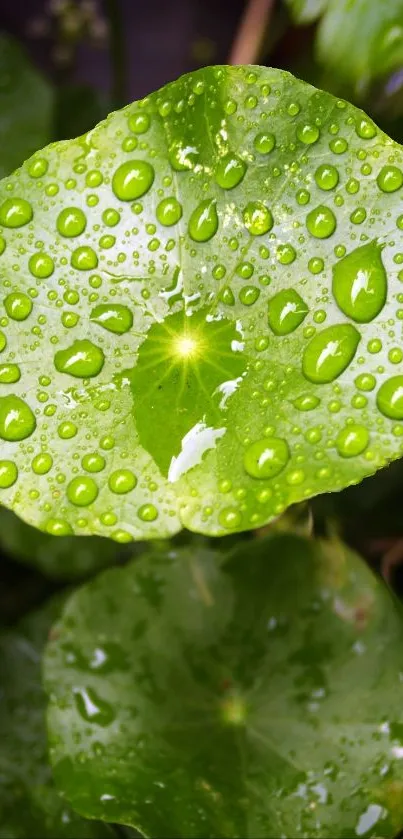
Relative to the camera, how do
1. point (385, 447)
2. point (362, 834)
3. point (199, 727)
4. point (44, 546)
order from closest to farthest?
point (385, 447) < point (362, 834) < point (199, 727) < point (44, 546)

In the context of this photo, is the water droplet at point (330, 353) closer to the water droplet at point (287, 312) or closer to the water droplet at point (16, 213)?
the water droplet at point (287, 312)

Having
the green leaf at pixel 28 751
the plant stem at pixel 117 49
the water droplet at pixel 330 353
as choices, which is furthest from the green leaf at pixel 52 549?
the plant stem at pixel 117 49

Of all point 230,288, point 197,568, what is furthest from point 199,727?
point 230,288

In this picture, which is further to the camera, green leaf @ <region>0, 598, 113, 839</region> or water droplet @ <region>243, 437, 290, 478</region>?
green leaf @ <region>0, 598, 113, 839</region>

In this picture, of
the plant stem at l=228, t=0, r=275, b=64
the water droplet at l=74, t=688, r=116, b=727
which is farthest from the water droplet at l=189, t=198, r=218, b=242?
the water droplet at l=74, t=688, r=116, b=727

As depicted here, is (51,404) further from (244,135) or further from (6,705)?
(6,705)

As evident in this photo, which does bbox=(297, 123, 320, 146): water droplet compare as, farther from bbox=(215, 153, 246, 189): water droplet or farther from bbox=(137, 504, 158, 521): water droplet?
bbox=(137, 504, 158, 521): water droplet

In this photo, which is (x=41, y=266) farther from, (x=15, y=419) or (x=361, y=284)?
(x=361, y=284)
